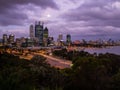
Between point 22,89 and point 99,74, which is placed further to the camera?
point 99,74

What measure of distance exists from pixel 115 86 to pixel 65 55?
7973cm

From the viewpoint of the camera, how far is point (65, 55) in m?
103

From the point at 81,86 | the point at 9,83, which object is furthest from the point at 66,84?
the point at 9,83

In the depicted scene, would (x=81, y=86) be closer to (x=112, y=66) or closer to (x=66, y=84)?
(x=66, y=84)

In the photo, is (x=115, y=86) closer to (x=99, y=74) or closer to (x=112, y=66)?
(x=99, y=74)

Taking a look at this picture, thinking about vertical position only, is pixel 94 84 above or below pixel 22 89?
below

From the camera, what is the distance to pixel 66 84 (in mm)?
21672

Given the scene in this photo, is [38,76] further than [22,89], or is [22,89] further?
[38,76]

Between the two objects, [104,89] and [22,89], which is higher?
[22,89]

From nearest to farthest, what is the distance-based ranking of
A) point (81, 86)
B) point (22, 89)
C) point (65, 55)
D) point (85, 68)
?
point (22, 89) → point (81, 86) → point (85, 68) → point (65, 55)

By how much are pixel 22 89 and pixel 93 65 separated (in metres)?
14.9

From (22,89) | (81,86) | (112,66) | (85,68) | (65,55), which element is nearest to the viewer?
(22,89)

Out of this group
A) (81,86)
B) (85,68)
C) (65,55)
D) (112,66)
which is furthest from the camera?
(65,55)

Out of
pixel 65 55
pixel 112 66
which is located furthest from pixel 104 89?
pixel 65 55
